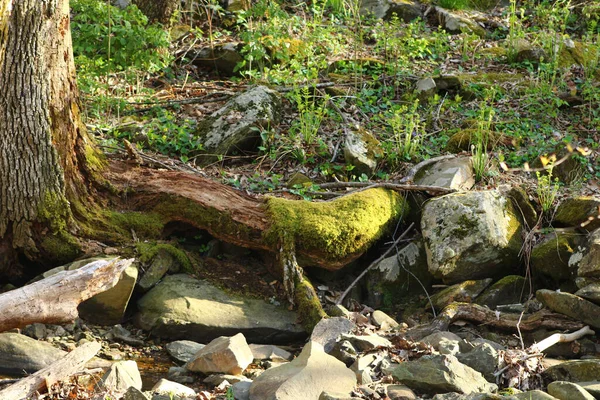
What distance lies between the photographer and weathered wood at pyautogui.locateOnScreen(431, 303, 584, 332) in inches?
204

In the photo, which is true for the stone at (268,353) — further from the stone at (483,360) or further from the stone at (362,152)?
the stone at (362,152)

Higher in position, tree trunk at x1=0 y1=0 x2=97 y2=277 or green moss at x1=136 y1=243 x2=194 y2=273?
tree trunk at x1=0 y1=0 x2=97 y2=277

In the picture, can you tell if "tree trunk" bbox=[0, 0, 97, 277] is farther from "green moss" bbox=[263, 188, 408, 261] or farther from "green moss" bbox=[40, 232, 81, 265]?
"green moss" bbox=[263, 188, 408, 261]

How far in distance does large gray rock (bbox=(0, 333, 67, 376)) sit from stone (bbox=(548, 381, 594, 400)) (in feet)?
10.3

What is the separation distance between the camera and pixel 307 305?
5629mm

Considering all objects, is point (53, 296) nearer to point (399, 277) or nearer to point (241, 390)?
point (241, 390)

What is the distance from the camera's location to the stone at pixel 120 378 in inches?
165

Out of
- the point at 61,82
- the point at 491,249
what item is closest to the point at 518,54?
the point at 491,249

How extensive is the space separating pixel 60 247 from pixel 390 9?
278 inches

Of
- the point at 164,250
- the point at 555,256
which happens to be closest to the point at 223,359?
the point at 164,250

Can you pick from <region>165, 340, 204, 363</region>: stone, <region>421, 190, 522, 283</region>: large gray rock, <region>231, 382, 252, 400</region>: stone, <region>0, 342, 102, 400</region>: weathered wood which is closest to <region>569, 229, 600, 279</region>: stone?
<region>421, 190, 522, 283</region>: large gray rock

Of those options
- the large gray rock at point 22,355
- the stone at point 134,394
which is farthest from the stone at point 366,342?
A: the large gray rock at point 22,355

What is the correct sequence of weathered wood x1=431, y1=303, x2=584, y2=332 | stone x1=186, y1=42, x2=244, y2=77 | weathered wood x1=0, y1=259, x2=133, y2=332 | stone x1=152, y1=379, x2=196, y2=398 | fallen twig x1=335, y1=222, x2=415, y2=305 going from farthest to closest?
stone x1=186, y1=42, x2=244, y2=77 < fallen twig x1=335, y1=222, x2=415, y2=305 < weathered wood x1=431, y1=303, x2=584, y2=332 < weathered wood x1=0, y1=259, x2=133, y2=332 < stone x1=152, y1=379, x2=196, y2=398

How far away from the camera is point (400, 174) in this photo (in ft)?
23.2
